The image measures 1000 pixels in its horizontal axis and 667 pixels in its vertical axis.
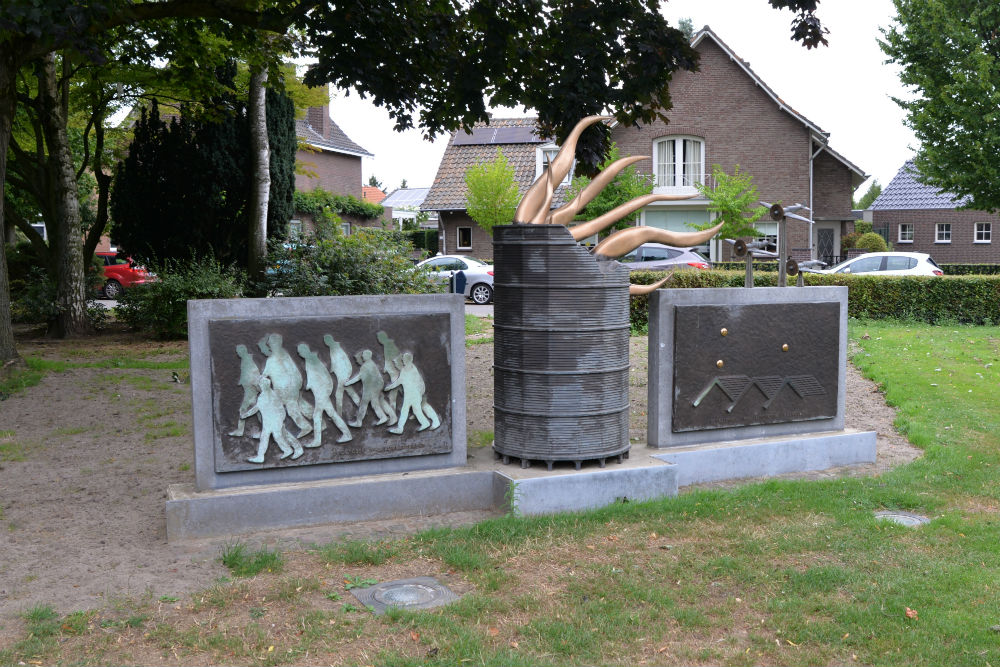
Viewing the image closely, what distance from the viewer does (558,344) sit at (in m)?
6.28

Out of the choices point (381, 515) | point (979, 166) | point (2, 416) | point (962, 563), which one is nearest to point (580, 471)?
point (381, 515)

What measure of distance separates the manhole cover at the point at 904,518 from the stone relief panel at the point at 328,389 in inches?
117

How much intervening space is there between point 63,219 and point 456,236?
27.2 metres

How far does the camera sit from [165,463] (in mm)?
Result: 7582

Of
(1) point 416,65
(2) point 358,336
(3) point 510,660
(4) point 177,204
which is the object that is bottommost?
(3) point 510,660

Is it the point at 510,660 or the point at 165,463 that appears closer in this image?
the point at 510,660

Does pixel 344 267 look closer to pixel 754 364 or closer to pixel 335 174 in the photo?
pixel 754 364

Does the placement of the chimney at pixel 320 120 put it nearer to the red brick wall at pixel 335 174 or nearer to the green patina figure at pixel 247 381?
the red brick wall at pixel 335 174

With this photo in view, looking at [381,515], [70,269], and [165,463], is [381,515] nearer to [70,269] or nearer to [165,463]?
[165,463]

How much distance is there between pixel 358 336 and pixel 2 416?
17.2ft

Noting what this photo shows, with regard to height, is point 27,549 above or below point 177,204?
below

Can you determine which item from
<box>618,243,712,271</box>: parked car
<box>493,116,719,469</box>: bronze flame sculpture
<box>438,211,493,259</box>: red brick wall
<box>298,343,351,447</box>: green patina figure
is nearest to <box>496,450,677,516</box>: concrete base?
<box>493,116,719,469</box>: bronze flame sculpture

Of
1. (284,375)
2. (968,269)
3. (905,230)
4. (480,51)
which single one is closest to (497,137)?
(968,269)

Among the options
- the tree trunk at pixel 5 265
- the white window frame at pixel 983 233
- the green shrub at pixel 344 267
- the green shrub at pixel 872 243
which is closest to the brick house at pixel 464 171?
the green shrub at pixel 872 243
